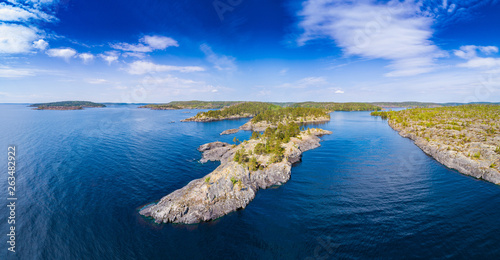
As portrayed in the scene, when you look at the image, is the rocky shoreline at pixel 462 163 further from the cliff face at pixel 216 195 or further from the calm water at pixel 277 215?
the cliff face at pixel 216 195

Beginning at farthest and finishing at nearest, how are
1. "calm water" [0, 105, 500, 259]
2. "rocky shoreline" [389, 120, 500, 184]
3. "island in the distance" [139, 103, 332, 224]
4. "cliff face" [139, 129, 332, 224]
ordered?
1. "rocky shoreline" [389, 120, 500, 184]
2. "island in the distance" [139, 103, 332, 224]
3. "cliff face" [139, 129, 332, 224]
4. "calm water" [0, 105, 500, 259]

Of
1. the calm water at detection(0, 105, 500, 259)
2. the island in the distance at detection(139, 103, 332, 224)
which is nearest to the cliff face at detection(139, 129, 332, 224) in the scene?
the island in the distance at detection(139, 103, 332, 224)

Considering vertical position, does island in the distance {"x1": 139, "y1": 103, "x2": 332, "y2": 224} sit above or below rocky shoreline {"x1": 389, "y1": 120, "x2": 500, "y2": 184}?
below

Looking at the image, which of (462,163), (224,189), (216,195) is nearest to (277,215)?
(224,189)

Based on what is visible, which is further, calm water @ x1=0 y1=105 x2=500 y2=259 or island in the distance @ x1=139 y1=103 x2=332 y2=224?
island in the distance @ x1=139 y1=103 x2=332 y2=224

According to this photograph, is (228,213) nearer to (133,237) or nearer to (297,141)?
(133,237)

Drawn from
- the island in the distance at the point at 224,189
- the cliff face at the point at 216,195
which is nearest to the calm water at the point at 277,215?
the cliff face at the point at 216,195

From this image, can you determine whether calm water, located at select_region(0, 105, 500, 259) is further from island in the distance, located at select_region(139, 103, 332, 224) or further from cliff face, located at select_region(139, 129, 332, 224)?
island in the distance, located at select_region(139, 103, 332, 224)

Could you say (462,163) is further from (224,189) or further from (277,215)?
(224,189)

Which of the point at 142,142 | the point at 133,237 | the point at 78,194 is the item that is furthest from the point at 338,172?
the point at 142,142
